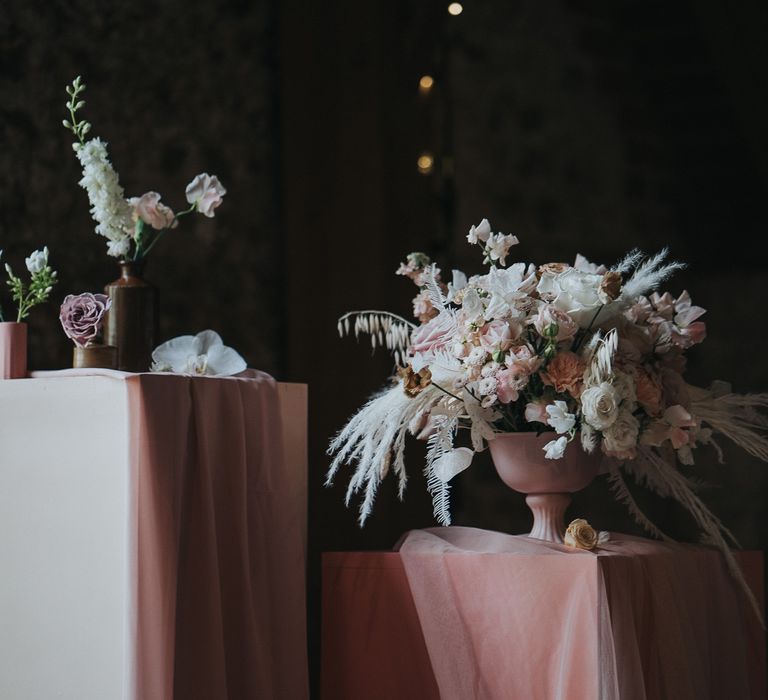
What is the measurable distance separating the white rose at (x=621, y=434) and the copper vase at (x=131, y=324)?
897mm

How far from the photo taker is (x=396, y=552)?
7.02 ft

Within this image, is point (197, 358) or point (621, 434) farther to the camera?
point (197, 358)

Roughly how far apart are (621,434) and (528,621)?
379 mm

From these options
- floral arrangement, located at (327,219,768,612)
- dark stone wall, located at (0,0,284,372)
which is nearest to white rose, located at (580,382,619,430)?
floral arrangement, located at (327,219,768,612)

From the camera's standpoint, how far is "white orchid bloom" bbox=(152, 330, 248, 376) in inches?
82.4

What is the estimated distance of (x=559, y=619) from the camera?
1918 mm

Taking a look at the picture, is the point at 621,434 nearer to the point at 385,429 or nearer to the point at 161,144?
the point at 385,429

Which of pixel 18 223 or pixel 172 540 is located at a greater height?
pixel 18 223

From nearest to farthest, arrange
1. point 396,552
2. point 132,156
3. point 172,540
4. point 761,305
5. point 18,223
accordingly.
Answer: point 172,540 < point 396,552 < point 18,223 < point 132,156 < point 761,305

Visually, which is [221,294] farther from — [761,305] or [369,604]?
[761,305]

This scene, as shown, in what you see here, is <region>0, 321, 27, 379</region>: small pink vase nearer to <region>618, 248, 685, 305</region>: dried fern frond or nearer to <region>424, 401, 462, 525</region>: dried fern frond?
<region>424, 401, 462, 525</region>: dried fern frond

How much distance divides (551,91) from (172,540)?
1.91 metres

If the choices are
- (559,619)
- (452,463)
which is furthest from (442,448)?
(559,619)

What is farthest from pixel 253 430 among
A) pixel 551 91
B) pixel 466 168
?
pixel 551 91
